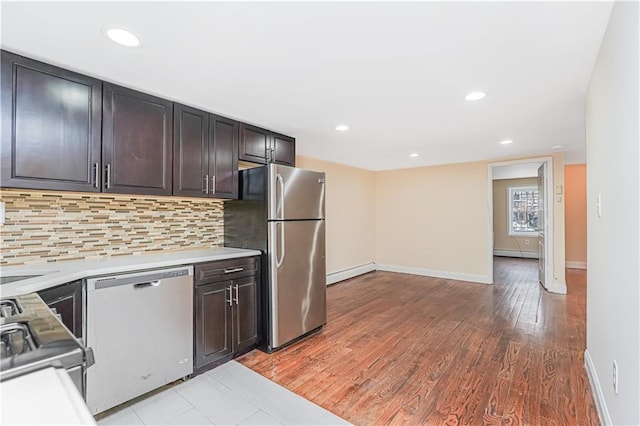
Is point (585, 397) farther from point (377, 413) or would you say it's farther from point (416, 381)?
point (377, 413)

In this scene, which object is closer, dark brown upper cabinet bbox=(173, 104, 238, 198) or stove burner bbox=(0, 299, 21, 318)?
stove burner bbox=(0, 299, 21, 318)

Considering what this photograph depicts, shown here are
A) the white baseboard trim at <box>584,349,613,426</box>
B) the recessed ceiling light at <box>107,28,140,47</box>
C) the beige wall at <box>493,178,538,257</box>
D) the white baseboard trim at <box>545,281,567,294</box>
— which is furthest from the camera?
the beige wall at <box>493,178,538,257</box>

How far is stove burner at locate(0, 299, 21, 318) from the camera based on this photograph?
1214 millimetres

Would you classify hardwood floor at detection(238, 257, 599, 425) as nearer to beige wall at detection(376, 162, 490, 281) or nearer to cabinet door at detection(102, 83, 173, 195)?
beige wall at detection(376, 162, 490, 281)

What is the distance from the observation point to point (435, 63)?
76.9 inches

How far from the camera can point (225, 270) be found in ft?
8.55

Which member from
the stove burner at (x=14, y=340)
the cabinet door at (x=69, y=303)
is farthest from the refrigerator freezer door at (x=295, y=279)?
the stove burner at (x=14, y=340)

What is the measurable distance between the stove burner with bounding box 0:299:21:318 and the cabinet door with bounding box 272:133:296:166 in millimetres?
2418

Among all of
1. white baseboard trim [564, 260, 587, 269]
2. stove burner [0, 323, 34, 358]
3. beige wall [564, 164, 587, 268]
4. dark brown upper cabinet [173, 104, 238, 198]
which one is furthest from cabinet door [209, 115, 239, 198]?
white baseboard trim [564, 260, 587, 269]

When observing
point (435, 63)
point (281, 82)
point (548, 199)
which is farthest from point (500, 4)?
point (548, 199)

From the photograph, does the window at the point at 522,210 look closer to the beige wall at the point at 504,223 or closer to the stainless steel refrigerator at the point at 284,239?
the beige wall at the point at 504,223

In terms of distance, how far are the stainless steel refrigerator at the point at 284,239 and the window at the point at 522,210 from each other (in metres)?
7.53

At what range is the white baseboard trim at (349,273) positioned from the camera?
5.44m

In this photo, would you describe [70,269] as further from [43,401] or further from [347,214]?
[347,214]
